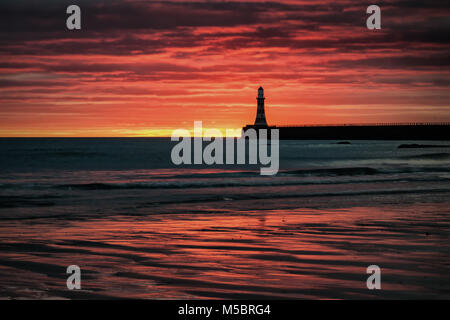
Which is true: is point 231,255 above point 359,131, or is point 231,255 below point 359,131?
below

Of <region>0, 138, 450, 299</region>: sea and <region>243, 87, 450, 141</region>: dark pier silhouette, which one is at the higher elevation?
<region>243, 87, 450, 141</region>: dark pier silhouette

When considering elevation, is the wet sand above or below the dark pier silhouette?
below

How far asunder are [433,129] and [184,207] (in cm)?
7898

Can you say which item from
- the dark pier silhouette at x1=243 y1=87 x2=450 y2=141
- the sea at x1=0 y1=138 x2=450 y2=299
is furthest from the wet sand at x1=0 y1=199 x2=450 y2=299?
the dark pier silhouette at x1=243 y1=87 x2=450 y2=141

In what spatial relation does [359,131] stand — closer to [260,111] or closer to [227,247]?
[260,111]

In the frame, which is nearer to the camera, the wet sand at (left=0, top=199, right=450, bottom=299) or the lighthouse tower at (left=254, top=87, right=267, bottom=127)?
the wet sand at (left=0, top=199, right=450, bottom=299)

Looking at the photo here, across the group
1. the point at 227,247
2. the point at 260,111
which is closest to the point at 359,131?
the point at 260,111

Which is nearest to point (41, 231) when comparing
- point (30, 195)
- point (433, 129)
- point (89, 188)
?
point (30, 195)

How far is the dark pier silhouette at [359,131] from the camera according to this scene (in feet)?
291

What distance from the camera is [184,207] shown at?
17344 millimetres

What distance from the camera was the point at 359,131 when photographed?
101000mm

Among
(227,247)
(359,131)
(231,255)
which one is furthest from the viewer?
(359,131)

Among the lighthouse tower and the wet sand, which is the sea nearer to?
the wet sand

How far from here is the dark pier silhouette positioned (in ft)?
291
